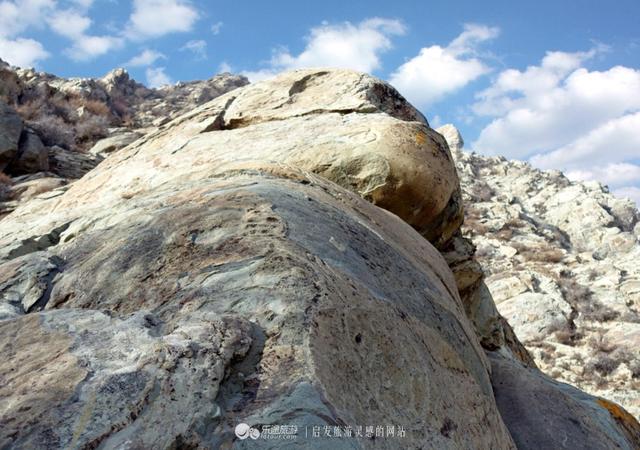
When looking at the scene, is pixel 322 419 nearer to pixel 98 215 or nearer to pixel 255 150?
pixel 98 215

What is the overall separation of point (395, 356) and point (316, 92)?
14.8 ft

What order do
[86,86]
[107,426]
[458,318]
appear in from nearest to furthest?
[107,426], [458,318], [86,86]

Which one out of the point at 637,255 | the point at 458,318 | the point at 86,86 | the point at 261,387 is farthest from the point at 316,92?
the point at 86,86

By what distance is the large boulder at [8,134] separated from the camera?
12.5 meters

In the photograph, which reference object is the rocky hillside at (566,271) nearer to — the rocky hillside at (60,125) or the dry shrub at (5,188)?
the rocky hillside at (60,125)

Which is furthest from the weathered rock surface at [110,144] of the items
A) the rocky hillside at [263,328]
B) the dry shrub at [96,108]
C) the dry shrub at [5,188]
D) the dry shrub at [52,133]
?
the rocky hillside at [263,328]

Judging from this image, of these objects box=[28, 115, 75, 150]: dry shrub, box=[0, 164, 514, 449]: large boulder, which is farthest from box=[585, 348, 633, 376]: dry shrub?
box=[28, 115, 75, 150]: dry shrub

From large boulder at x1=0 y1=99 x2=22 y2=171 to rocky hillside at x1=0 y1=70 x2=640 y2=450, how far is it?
8919 mm

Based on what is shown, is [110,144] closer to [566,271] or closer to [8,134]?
[8,134]

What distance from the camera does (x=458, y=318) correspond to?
3.25 m

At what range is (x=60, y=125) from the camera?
16.2m

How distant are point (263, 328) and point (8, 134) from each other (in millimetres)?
13245

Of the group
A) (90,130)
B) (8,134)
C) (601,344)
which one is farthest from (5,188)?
(601,344)

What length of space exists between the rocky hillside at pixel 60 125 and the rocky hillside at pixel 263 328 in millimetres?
7547
